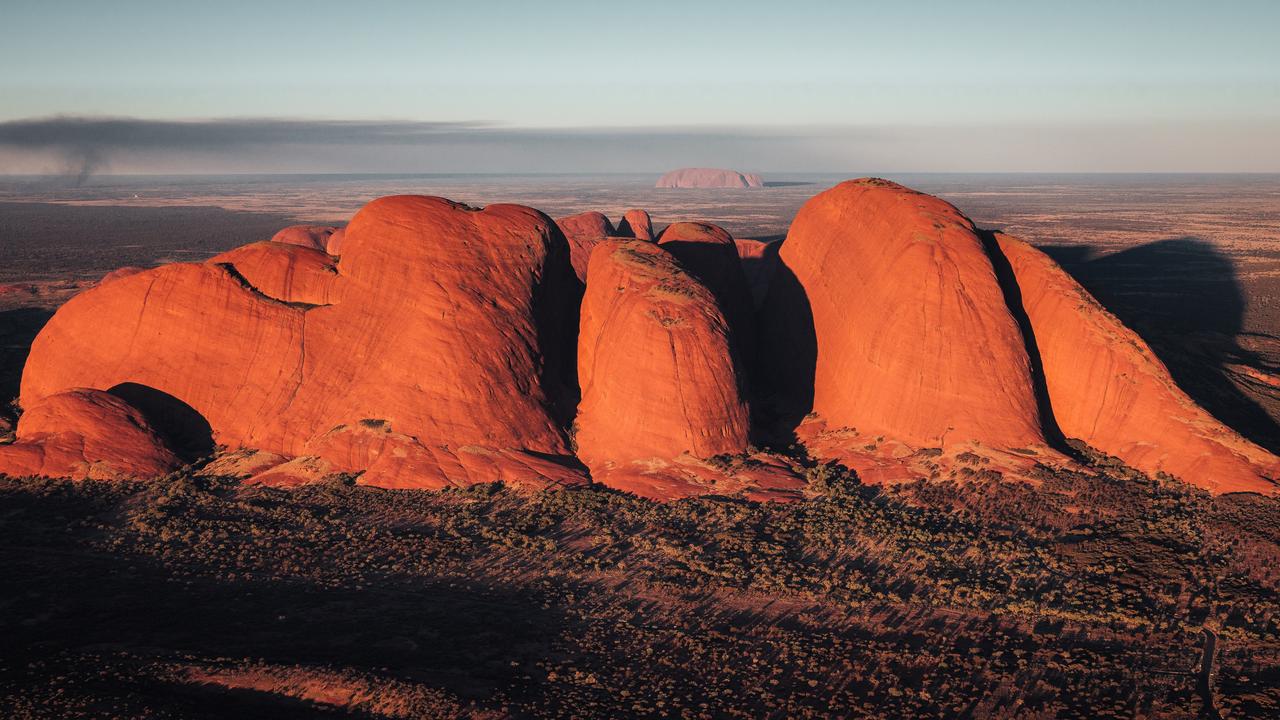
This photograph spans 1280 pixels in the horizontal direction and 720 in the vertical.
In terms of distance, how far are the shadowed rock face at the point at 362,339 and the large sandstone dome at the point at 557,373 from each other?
0.22 ft

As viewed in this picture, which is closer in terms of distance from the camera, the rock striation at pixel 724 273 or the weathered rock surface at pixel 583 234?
the rock striation at pixel 724 273

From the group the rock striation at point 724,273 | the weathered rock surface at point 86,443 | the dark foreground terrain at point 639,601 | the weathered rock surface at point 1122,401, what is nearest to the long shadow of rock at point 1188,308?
the weathered rock surface at point 1122,401

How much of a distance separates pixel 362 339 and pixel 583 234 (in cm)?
2280

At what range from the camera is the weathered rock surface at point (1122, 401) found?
66.4 ft

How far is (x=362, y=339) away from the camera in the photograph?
76.2 feet

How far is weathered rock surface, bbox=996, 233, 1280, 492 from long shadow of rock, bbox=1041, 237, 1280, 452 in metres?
2.91

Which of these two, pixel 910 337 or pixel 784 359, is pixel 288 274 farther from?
pixel 910 337

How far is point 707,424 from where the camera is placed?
856 inches

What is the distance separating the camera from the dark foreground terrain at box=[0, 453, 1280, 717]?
12.4 meters

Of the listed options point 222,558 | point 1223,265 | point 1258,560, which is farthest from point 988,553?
point 1223,265

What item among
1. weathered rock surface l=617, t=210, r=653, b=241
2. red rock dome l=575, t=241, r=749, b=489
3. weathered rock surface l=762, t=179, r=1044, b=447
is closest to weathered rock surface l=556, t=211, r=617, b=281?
weathered rock surface l=617, t=210, r=653, b=241

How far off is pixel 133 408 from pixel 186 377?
163 centimetres

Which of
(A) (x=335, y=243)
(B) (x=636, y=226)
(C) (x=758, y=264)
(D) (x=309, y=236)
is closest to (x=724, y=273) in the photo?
(C) (x=758, y=264)

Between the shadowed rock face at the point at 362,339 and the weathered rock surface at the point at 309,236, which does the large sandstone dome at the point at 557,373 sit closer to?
the shadowed rock face at the point at 362,339
